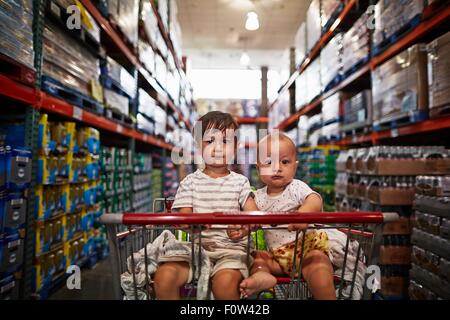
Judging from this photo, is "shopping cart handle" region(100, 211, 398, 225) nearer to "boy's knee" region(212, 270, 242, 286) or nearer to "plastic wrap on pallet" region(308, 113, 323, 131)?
"boy's knee" region(212, 270, 242, 286)

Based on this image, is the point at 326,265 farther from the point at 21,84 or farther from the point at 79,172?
the point at 79,172

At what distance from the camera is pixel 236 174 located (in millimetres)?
1245

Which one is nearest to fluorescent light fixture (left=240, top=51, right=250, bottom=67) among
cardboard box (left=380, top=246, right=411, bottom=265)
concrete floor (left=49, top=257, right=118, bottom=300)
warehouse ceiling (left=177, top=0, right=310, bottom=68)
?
warehouse ceiling (left=177, top=0, right=310, bottom=68)

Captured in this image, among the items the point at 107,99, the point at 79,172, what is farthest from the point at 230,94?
the point at 107,99

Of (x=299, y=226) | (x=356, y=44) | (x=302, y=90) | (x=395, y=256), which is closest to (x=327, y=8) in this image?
(x=356, y=44)

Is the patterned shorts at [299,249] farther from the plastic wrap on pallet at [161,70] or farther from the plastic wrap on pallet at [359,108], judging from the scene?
the plastic wrap on pallet at [161,70]

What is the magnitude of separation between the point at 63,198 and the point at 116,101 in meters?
1.29

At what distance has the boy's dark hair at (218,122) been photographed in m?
1.10

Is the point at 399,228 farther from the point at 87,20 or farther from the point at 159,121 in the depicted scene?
the point at 159,121

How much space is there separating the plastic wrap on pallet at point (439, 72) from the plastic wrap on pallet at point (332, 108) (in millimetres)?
1821

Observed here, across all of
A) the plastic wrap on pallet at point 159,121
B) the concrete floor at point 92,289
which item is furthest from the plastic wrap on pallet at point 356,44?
the concrete floor at point 92,289

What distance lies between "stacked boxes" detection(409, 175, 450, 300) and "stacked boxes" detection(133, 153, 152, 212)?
3.21 meters

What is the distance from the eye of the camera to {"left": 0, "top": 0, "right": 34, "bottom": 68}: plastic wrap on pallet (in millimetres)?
1523
